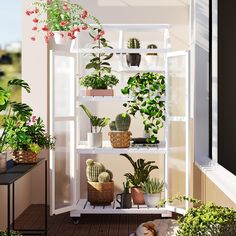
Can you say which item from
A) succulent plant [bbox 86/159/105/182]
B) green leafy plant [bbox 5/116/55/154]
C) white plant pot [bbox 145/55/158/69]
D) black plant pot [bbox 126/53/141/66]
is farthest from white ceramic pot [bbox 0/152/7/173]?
white plant pot [bbox 145/55/158/69]

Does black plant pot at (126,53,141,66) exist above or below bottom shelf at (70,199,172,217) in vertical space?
above

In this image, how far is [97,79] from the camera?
605 cm

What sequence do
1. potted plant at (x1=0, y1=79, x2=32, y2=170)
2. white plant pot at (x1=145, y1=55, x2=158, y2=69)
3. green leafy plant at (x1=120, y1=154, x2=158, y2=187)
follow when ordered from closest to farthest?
potted plant at (x1=0, y1=79, x2=32, y2=170)
green leafy plant at (x1=120, y1=154, x2=158, y2=187)
white plant pot at (x1=145, y1=55, x2=158, y2=69)

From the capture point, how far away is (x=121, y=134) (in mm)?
5996

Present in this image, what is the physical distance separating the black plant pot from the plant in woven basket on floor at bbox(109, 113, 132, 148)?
23.0 inches

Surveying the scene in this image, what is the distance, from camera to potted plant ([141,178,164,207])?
6.01 meters

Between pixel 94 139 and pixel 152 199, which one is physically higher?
pixel 94 139

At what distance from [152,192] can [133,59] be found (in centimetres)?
133

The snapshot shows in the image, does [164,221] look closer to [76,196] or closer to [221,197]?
[221,197]

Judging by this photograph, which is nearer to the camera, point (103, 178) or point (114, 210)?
point (114, 210)

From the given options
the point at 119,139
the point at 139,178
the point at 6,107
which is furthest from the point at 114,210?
the point at 6,107

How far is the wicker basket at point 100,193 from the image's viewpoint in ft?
19.9

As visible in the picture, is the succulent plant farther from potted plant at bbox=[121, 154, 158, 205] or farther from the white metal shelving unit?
potted plant at bbox=[121, 154, 158, 205]

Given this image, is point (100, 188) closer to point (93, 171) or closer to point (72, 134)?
point (93, 171)
